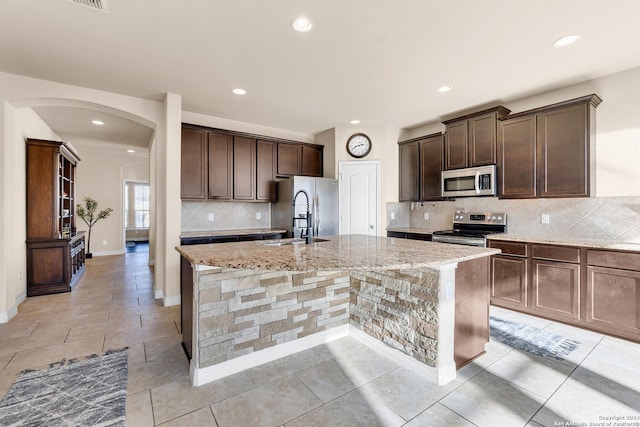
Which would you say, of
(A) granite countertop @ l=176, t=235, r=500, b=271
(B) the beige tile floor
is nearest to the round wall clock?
(A) granite countertop @ l=176, t=235, r=500, b=271

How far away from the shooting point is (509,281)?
3.35 m

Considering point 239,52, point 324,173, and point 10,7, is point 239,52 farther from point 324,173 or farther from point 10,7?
point 324,173

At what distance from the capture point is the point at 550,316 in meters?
3.06

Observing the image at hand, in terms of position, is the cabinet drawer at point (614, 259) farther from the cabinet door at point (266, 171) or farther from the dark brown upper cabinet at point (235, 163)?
the cabinet door at point (266, 171)

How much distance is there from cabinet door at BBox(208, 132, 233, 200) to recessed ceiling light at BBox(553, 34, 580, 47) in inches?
154

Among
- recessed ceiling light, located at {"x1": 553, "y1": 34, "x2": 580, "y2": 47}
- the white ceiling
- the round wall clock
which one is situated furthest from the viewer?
the round wall clock

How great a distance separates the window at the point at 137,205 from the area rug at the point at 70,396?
921 centimetres

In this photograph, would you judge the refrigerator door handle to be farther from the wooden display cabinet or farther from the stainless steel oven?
the wooden display cabinet

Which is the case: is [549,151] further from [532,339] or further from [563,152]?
[532,339]

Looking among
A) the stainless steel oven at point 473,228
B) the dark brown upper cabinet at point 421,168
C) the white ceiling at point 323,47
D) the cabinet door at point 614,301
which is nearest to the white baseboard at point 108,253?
the white ceiling at point 323,47

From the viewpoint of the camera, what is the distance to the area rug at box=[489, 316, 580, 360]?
2.46 meters

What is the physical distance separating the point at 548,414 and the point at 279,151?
4.37 m

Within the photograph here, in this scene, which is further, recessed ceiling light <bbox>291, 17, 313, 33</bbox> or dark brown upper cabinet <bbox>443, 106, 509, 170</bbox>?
dark brown upper cabinet <bbox>443, 106, 509, 170</bbox>

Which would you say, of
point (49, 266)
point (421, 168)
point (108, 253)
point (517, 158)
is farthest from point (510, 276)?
point (108, 253)
